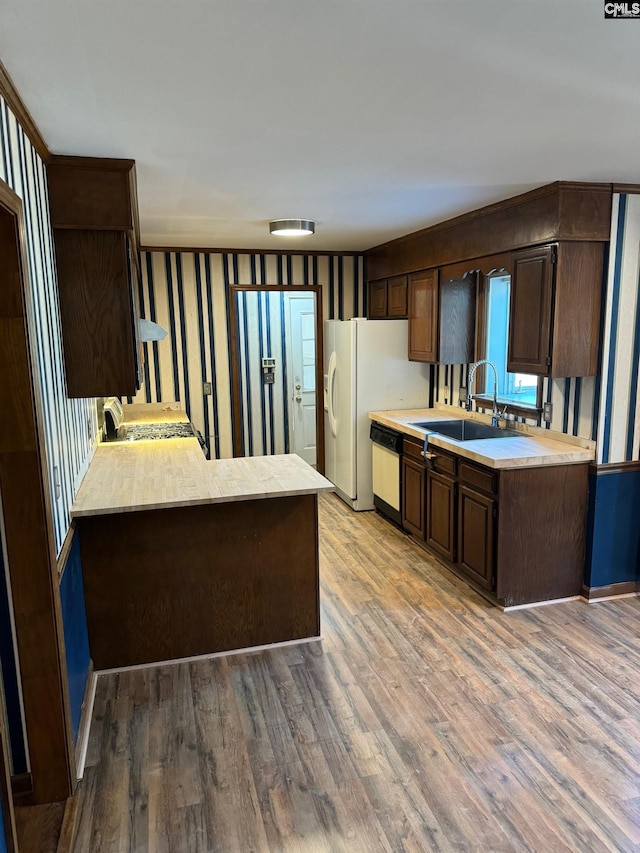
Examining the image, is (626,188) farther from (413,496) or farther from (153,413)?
(153,413)

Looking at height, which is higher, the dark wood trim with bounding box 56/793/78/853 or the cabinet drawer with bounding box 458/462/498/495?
the cabinet drawer with bounding box 458/462/498/495

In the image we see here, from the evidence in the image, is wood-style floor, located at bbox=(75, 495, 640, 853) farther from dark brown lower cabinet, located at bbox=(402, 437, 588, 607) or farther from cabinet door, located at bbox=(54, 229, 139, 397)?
cabinet door, located at bbox=(54, 229, 139, 397)

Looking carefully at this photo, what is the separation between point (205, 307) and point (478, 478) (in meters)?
3.15

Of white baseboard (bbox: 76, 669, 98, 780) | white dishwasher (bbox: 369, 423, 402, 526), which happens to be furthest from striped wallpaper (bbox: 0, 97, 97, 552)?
white dishwasher (bbox: 369, 423, 402, 526)

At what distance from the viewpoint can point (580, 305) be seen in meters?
3.29

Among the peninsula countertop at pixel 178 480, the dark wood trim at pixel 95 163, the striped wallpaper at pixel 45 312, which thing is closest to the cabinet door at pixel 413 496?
the peninsula countertop at pixel 178 480

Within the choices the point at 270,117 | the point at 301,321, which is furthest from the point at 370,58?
the point at 301,321

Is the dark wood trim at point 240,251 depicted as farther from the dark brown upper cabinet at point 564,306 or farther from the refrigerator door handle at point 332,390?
the dark brown upper cabinet at point 564,306

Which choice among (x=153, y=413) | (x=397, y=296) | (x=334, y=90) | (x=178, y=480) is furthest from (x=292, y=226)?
(x=334, y=90)

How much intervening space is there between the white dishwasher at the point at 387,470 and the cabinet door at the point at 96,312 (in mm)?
2495

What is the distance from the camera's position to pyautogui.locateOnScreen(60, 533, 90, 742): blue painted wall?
7.57ft

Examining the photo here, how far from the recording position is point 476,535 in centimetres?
366

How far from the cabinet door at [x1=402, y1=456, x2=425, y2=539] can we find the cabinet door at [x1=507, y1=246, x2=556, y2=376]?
3.69 ft

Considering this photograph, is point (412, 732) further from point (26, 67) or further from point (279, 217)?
point (279, 217)
